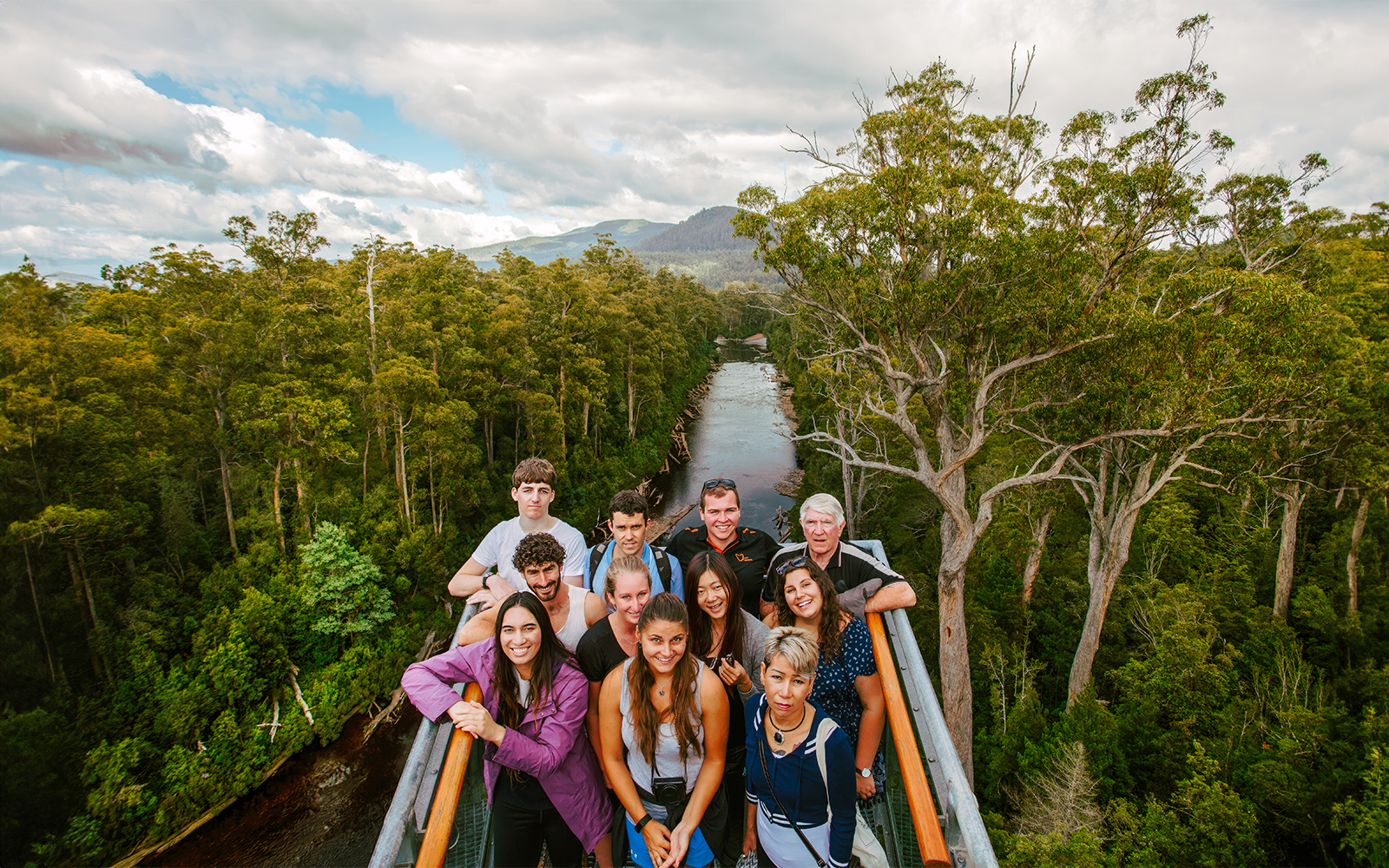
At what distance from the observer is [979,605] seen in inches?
494

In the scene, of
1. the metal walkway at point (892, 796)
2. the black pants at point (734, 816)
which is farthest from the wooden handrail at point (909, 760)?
the black pants at point (734, 816)

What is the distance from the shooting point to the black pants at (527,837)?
2.58m

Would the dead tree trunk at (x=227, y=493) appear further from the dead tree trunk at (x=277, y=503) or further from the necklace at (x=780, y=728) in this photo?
the necklace at (x=780, y=728)

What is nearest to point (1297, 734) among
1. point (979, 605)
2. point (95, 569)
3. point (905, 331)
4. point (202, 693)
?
point (979, 605)

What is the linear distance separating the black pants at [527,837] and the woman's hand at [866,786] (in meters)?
1.36

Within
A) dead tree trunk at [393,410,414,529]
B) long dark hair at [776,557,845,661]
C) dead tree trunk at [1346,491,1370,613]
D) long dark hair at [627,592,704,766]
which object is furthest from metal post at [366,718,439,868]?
dead tree trunk at [1346,491,1370,613]

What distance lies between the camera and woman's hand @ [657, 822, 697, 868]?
2.42m

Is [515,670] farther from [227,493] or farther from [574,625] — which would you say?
[227,493]

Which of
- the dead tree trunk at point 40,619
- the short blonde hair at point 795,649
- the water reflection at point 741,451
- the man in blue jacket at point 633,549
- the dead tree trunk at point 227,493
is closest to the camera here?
the short blonde hair at point 795,649

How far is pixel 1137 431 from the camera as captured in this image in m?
7.92

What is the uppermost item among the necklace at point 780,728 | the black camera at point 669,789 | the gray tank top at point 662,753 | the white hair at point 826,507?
the white hair at point 826,507

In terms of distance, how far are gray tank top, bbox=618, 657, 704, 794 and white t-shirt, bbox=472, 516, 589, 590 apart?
47.7 inches

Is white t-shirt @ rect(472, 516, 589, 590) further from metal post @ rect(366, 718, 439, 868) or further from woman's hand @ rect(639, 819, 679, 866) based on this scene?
woman's hand @ rect(639, 819, 679, 866)

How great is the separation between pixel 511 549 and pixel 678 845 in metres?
1.87
